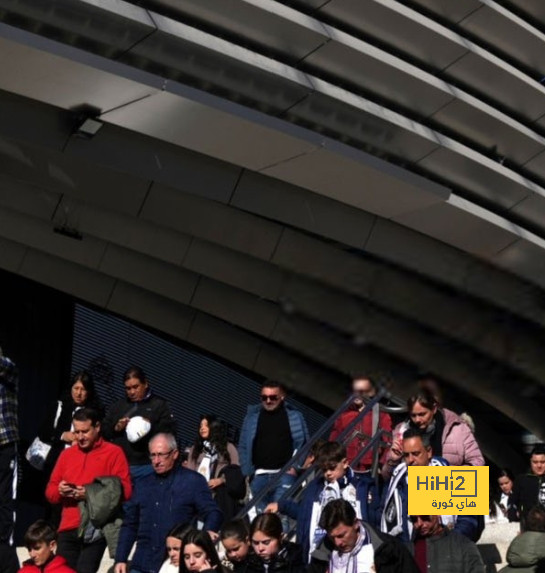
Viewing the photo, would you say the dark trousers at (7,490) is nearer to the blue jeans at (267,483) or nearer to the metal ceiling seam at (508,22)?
the blue jeans at (267,483)

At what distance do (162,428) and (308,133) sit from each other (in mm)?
4824

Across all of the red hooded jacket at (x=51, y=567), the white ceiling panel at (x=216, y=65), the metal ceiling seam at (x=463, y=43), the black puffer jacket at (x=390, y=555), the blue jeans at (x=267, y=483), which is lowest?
the red hooded jacket at (x=51, y=567)

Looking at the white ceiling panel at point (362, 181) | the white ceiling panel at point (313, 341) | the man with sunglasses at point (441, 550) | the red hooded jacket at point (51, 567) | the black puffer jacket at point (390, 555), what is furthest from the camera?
the white ceiling panel at point (362, 181)

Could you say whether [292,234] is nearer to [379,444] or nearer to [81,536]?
[379,444]

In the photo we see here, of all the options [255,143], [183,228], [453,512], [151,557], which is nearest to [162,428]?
[151,557]

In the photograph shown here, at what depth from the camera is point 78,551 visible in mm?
10094

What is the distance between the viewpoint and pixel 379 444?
12.3 m

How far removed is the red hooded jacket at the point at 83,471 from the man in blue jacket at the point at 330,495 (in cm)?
123

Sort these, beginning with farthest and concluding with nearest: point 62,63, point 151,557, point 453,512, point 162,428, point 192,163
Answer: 1. point 192,163
2. point 62,63
3. point 162,428
4. point 151,557
5. point 453,512

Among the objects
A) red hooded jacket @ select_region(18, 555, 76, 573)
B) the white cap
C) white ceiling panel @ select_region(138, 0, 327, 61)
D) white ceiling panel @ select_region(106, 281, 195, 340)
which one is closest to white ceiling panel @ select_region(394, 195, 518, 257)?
white ceiling panel @ select_region(138, 0, 327, 61)

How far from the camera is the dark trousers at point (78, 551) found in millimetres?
9984

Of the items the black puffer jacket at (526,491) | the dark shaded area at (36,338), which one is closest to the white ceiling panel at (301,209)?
the dark shaded area at (36,338)

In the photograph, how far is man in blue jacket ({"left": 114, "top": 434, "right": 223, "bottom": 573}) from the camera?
940cm

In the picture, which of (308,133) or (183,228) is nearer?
(308,133)
